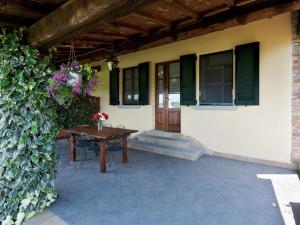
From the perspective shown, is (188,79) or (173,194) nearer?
(173,194)

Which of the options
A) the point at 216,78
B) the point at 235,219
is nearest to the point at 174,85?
the point at 216,78

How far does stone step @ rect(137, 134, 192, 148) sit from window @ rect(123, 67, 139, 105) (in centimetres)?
137

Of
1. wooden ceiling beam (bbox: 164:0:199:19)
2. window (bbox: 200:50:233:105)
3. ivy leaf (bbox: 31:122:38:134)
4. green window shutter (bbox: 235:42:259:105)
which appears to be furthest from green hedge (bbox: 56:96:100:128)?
wooden ceiling beam (bbox: 164:0:199:19)

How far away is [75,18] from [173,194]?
8.56 feet

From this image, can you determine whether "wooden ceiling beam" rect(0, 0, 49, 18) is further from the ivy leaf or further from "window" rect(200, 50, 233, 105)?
"window" rect(200, 50, 233, 105)

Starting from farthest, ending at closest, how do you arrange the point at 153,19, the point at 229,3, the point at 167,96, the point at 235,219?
the point at 167,96
the point at 153,19
the point at 229,3
the point at 235,219

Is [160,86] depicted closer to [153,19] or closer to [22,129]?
[153,19]

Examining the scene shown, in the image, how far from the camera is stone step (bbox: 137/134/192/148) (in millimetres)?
5473

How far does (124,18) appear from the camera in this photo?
3559mm

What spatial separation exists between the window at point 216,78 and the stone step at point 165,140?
112cm

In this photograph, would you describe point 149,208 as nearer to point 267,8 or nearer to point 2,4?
point 2,4

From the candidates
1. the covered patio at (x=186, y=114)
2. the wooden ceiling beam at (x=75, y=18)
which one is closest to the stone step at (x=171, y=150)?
the covered patio at (x=186, y=114)

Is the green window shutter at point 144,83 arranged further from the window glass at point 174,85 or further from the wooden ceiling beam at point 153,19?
the wooden ceiling beam at point 153,19

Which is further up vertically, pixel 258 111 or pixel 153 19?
pixel 153 19
